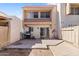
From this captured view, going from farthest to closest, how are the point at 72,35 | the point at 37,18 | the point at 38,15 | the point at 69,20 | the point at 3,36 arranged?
1. the point at 38,15
2. the point at 37,18
3. the point at 69,20
4. the point at 3,36
5. the point at 72,35

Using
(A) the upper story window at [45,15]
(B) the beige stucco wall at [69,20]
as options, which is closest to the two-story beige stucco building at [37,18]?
(A) the upper story window at [45,15]

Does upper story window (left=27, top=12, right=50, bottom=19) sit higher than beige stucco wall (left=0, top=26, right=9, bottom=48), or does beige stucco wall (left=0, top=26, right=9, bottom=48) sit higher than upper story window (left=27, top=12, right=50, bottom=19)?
upper story window (left=27, top=12, right=50, bottom=19)

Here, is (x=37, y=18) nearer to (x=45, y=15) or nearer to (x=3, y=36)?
(x=45, y=15)

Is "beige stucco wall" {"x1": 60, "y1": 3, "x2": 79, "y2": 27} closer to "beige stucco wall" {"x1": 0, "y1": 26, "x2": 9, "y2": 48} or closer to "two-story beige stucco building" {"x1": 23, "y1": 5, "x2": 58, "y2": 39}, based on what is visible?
"two-story beige stucco building" {"x1": 23, "y1": 5, "x2": 58, "y2": 39}

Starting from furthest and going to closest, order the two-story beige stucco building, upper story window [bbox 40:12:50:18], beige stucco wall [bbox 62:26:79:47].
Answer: upper story window [bbox 40:12:50:18] < the two-story beige stucco building < beige stucco wall [bbox 62:26:79:47]

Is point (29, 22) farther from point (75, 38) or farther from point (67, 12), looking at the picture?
point (75, 38)

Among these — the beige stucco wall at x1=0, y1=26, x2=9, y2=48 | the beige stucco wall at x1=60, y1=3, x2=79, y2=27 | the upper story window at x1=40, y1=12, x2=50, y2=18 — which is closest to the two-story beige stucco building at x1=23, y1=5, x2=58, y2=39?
the upper story window at x1=40, y1=12, x2=50, y2=18

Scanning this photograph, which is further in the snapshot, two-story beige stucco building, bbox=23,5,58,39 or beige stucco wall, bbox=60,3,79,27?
two-story beige stucco building, bbox=23,5,58,39

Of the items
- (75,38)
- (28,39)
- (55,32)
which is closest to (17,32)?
(28,39)

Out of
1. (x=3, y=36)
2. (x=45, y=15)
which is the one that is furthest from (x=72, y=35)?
(x=45, y=15)

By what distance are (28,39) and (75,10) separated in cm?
224

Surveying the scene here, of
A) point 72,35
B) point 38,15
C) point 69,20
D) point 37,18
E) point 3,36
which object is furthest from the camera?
point 38,15

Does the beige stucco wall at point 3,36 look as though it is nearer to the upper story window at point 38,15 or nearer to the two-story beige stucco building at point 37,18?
the two-story beige stucco building at point 37,18

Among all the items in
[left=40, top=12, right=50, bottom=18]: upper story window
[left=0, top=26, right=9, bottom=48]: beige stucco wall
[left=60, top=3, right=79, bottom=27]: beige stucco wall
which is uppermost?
[left=40, top=12, right=50, bottom=18]: upper story window
